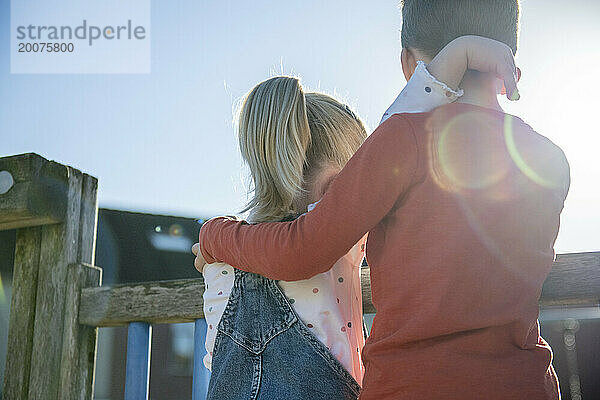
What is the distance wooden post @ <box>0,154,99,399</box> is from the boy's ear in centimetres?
147

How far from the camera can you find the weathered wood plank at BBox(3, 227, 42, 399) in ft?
8.31

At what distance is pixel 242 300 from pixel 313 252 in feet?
0.96

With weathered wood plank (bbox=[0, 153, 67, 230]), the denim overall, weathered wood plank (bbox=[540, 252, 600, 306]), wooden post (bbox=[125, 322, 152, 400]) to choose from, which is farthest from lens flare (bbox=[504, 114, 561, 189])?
weathered wood plank (bbox=[0, 153, 67, 230])

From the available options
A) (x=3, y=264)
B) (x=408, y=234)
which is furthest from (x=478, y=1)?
(x=3, y=264)

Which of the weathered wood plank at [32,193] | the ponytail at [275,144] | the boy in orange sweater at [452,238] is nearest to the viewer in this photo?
the boy in orange sweater at [452,238]

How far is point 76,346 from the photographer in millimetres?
2523

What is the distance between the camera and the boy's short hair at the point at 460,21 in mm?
1538

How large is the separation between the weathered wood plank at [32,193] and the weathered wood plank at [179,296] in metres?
0.32

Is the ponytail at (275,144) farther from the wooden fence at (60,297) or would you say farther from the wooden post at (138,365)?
the wooden post at (138,365)

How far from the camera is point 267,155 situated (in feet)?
5.71

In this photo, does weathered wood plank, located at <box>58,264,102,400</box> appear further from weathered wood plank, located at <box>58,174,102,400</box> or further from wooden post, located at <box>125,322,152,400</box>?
wooden post, located at <box>125,322,152,400</box>

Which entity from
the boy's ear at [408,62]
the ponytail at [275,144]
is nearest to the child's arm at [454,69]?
the boy's ear at [408,62]

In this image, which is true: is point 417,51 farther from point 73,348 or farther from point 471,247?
point 73,348

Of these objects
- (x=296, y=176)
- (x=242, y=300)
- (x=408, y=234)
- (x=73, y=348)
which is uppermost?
(x=296, y=176)
